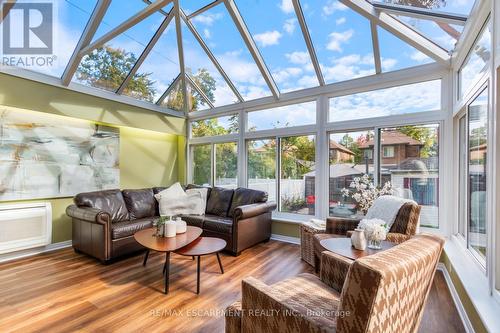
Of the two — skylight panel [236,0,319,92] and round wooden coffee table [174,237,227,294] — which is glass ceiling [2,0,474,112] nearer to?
skylight panel [236,0,319,92]

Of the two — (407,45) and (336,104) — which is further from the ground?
(407,45)

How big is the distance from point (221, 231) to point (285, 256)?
1031mm

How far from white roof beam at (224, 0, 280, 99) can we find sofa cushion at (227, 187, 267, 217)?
6.04 ft

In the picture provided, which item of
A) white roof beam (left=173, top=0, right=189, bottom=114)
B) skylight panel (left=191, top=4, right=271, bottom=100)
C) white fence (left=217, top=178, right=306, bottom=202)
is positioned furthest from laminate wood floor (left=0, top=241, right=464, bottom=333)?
white roof beam (left=173, top=0, right=189, bottom=114)

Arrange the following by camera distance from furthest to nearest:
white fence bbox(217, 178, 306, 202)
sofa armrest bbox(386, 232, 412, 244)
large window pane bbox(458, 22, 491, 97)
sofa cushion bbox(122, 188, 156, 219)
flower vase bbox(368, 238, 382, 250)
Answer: white fence bbox(217, 178, 306, 202), sofa cushion bbox(122, 188, 156, 219), sofa armrest bbox(386, 232, 412, 244), flower vase bbox(368, 238, 382, 250), large window pane bbox(458, 22, 491, 97)

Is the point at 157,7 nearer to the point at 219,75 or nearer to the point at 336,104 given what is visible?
the point at 219,75

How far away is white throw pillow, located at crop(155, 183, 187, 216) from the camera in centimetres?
430

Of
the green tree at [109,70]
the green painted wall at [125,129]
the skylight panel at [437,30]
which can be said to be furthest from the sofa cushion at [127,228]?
the skylight panel at [437,30]

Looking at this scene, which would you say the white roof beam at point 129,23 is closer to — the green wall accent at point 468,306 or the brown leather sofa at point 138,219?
the brown leather sofa at point 138,219

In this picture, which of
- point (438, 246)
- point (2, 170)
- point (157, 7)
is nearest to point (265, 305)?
point (438, 246)

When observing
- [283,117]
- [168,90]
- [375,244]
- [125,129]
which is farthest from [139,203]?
[375,244]

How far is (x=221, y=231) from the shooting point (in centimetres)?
371

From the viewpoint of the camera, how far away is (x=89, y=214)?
3.23 m

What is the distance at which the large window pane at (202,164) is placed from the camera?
5691mm
